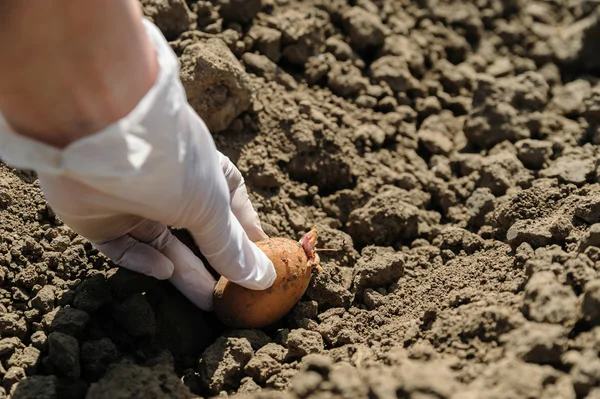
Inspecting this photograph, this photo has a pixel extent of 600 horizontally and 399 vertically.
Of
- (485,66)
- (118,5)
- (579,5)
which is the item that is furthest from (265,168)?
(579,5)

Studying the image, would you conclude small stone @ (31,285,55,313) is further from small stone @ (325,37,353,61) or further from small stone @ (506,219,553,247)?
small stone @ (325,37,353,61)

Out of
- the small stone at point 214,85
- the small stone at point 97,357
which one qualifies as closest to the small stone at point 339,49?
the small stone at point 214,85

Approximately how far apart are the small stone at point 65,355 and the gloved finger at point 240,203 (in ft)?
2.51

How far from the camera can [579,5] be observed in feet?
14.4

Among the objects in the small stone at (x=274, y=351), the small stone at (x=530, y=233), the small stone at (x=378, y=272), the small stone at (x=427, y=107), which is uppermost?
the small stone at (x=530, y=233)

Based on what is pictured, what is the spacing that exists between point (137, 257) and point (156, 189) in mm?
499

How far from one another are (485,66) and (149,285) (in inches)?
96.8

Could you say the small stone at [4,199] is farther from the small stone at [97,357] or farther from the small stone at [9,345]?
the small stone at [97,357]

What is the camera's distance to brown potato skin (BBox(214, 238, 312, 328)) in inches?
101

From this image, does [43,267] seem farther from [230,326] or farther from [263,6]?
[263,6]

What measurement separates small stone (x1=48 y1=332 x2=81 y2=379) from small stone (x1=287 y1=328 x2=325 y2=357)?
718 millimetres

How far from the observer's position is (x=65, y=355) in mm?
2311

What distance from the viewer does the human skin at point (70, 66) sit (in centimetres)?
185

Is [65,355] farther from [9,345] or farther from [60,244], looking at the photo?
[60,244]
